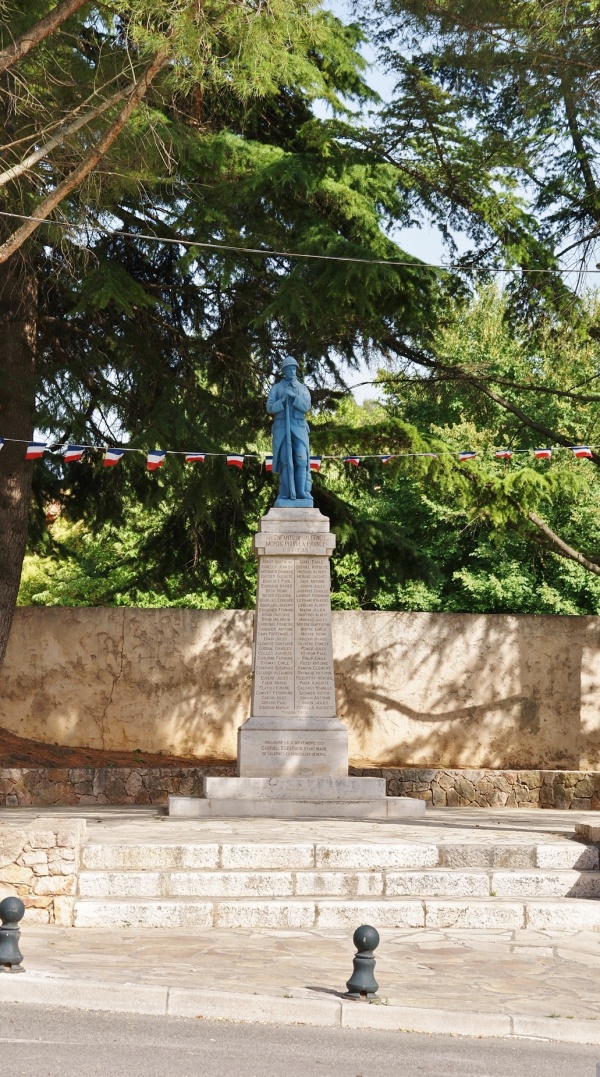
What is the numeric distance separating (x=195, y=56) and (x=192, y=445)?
5476 millimetres

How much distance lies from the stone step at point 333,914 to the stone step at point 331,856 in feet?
1.91

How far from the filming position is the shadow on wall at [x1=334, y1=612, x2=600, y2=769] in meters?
17.1

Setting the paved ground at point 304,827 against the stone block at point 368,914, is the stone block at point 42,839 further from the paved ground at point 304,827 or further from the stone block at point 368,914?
the stone block at point 368,914

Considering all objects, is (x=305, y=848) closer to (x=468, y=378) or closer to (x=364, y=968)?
(x=364, y=968)

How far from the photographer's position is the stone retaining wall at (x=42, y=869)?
8141 mm

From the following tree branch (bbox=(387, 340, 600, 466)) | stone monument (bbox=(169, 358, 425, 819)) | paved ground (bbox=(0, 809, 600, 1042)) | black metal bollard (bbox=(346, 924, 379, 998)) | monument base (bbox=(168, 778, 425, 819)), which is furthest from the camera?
tree branch (bbox=(387, 340, 600, 466))

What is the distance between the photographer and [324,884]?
896cm

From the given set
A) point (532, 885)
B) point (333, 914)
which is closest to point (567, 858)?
point (532, 885)

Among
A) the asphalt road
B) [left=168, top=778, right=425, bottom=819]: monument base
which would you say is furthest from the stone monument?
the asphalt road

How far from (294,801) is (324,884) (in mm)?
3323

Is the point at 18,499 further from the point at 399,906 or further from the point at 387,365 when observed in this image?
the point at 399,906

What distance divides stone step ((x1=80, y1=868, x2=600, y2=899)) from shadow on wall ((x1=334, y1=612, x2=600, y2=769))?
7892 millimetres

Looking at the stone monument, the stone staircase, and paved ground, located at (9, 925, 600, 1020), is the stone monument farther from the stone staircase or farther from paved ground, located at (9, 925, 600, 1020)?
paved ground, located at (9, 925, 600, 1020)

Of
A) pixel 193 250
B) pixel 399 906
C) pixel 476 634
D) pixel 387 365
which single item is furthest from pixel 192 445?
pixel 399 906
